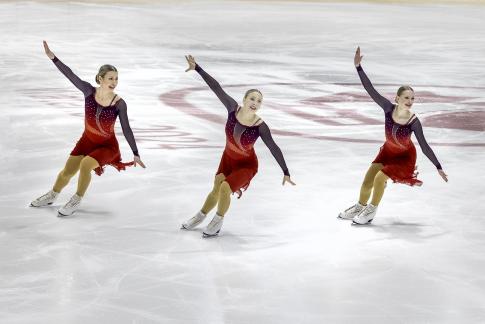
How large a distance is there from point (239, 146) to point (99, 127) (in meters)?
1.05

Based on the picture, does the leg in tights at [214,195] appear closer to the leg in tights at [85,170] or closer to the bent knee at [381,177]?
the leg in tights at [85,170]

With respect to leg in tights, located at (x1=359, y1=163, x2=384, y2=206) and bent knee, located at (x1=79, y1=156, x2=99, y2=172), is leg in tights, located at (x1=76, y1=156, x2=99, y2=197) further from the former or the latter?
leg in tights, located at (x1=359, y1=163, x2=384, y2=206)

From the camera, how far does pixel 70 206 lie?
6.86 meters

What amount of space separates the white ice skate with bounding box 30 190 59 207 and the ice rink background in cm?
6

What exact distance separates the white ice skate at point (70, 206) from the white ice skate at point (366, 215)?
1.84m

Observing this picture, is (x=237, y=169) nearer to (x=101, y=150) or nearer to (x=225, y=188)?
(x=225, y=188)

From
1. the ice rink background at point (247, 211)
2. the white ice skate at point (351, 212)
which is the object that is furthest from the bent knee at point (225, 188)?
the white ice skate at point (351, 212)

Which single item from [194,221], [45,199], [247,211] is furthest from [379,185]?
[45,199]

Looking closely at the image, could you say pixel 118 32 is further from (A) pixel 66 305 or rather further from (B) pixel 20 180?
(A) pixel 66 305

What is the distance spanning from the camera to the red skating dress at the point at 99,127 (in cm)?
669

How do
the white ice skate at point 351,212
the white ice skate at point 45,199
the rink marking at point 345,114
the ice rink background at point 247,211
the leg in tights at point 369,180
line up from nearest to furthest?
the ice rink background at point 247,211, the leg in tights at point 369,180, the white ice skate at point 351,212, the white ice skate at point 45,199, the rink marking at point 345,114

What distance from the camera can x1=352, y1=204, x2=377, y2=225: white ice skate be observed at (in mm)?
6785

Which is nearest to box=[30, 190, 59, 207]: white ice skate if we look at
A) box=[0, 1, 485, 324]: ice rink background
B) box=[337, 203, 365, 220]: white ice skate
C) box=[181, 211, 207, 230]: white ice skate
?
box=[0, 1, 485, 324]: ice rink background

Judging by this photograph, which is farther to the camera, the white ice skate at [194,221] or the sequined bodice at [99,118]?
the sequined bodice at [99,118]
